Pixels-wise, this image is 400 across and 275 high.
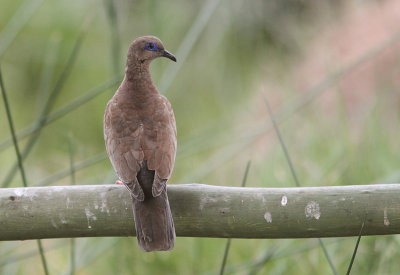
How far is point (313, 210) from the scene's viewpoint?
126cm

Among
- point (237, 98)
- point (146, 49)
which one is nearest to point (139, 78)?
point (146, 49)

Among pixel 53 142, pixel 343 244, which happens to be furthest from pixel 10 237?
pixel 53 142

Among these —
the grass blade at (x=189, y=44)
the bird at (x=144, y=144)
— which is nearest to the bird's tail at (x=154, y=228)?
the bird at (x=144, y=144)

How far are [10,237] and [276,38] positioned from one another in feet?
11.0

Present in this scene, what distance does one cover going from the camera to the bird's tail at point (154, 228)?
1295 mm

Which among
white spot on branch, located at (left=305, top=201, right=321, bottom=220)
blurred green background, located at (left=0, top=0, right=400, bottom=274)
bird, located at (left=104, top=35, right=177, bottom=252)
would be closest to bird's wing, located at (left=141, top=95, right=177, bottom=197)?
bird, located at (left=104, top=35, right=177, bottom=252)

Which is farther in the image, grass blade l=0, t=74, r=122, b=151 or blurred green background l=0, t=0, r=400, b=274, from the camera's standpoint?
blurred green background l=0, t=0, r=400, b=274

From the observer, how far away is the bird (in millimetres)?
1304

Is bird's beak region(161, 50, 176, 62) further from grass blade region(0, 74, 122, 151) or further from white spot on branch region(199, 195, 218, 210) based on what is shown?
white spot on branch region(199, 195, 218, 210)

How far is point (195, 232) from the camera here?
131cm

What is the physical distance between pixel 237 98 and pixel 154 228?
8.94 ft

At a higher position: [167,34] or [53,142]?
[167,34]

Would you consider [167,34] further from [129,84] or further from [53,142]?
[129,84]

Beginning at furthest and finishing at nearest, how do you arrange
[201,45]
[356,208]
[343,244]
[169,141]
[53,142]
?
[201,45], [53,142], [343,244], [169,141], [356,208]
